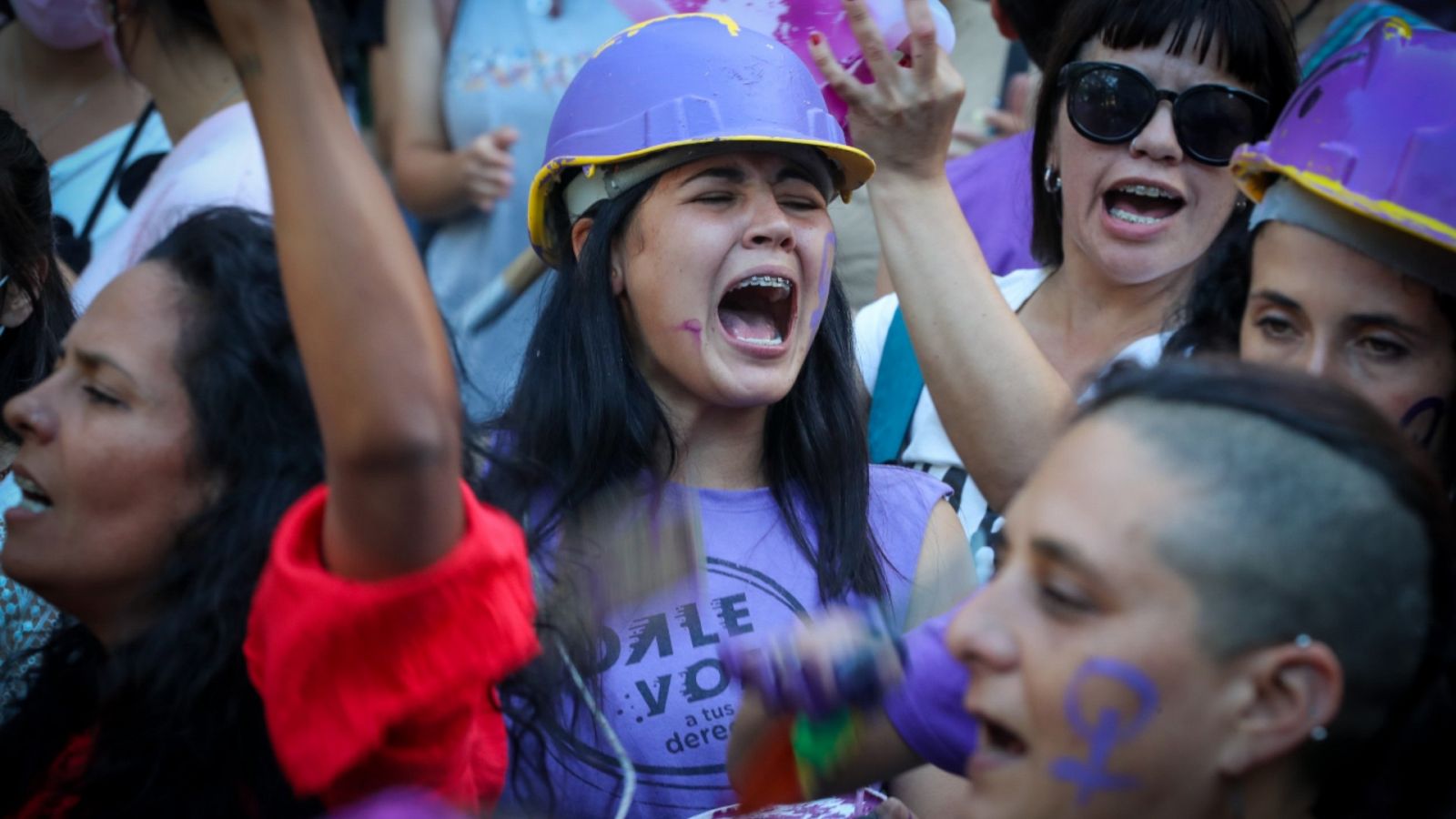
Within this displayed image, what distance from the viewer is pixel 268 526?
173 centimetres

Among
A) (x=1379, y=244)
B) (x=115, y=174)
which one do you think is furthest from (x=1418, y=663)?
(x=115, y=174)

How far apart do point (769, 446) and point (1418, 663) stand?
1.26 metres

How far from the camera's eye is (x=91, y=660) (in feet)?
6.38

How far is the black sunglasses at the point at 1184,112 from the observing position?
108 inches

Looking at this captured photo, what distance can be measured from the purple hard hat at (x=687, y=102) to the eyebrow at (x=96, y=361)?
0.91 meters

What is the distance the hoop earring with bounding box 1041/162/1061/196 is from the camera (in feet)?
9.99

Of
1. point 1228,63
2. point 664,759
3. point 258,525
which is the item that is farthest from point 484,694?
point 1228,63

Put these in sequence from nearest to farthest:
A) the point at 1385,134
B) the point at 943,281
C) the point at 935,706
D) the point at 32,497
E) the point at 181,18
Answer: the point at 935,706, the point at 32,497, the point at 1385,134, the point at 943,281, the point at 181,18

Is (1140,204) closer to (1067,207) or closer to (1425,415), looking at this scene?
(1067,207)

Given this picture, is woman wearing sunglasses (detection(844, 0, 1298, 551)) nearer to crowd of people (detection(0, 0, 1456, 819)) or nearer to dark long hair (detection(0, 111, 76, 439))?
crowd of people (detection(0, 0, 1456, 819))

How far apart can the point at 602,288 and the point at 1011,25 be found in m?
1.52

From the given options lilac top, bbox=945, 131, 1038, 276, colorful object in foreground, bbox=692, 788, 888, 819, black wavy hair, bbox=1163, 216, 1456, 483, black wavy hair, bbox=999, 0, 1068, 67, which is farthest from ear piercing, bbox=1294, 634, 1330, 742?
black wavy hair, bbox=999, 0, 1068, 67

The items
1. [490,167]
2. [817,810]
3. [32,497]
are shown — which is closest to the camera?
[32,497]

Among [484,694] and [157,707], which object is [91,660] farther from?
[484,694]
